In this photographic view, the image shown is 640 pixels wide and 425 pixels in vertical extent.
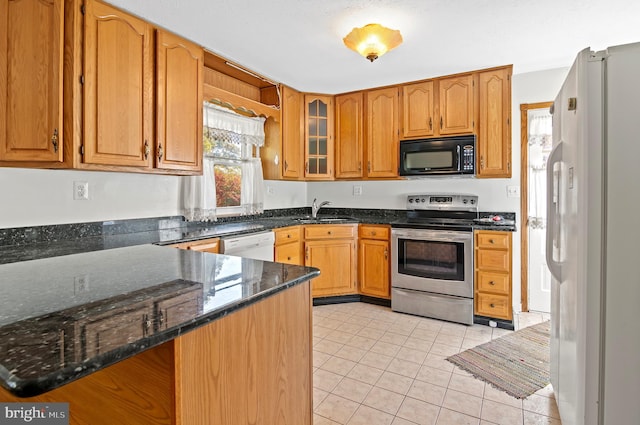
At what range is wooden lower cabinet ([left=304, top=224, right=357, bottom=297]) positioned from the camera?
367 cm

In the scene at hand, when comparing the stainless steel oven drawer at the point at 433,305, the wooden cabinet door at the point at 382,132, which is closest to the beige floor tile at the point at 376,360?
the stainless steel oven drawer at the point at 433,305

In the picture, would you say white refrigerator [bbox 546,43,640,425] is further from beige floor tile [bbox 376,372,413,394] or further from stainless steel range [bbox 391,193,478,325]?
stainless steel range [bbox 391,193,478,325]

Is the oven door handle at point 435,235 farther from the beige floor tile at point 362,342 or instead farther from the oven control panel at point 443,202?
the beige floor tile at point 362,342

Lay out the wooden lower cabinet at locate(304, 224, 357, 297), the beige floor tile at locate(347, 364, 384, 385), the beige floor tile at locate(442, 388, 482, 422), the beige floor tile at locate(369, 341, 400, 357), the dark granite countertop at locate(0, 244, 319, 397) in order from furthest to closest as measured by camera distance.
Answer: the wooden lower cabinet at locate(304, 224, 357, 297) → the beige floor tile at locate(369, 341, 400, 357) → the beige floor tile at locate(347, 364, 384, 385) → the beige floor tile at locate(442, 388, 482, 422) → the dark granite countertop at locate(0, 244, 319, 397)

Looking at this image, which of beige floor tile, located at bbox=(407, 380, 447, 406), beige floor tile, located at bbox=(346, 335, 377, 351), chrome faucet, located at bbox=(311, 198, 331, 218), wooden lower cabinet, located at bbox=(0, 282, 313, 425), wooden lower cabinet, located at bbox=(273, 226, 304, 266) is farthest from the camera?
chrome faucet, located at bbox=(311, 198, 331, 218)

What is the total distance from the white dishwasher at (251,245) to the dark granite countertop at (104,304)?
1304 mm

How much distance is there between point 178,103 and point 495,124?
2838 mm

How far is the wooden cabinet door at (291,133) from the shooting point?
151 inches

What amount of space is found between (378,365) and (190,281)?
1.78 meters

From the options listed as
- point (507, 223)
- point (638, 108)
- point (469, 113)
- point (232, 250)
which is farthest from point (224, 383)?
point (469, 113)

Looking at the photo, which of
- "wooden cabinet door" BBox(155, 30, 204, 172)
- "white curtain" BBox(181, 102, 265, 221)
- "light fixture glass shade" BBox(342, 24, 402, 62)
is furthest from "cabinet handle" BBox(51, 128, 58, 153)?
"light fixture glass shade" BBox(342, 24, 402, 62)

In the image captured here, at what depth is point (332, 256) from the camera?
373cm

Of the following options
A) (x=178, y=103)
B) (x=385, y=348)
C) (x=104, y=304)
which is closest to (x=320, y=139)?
(x=178, y=103)

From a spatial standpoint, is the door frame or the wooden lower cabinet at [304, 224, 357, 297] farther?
the wooden lower cabinet at [304, 224, 357, 297]
